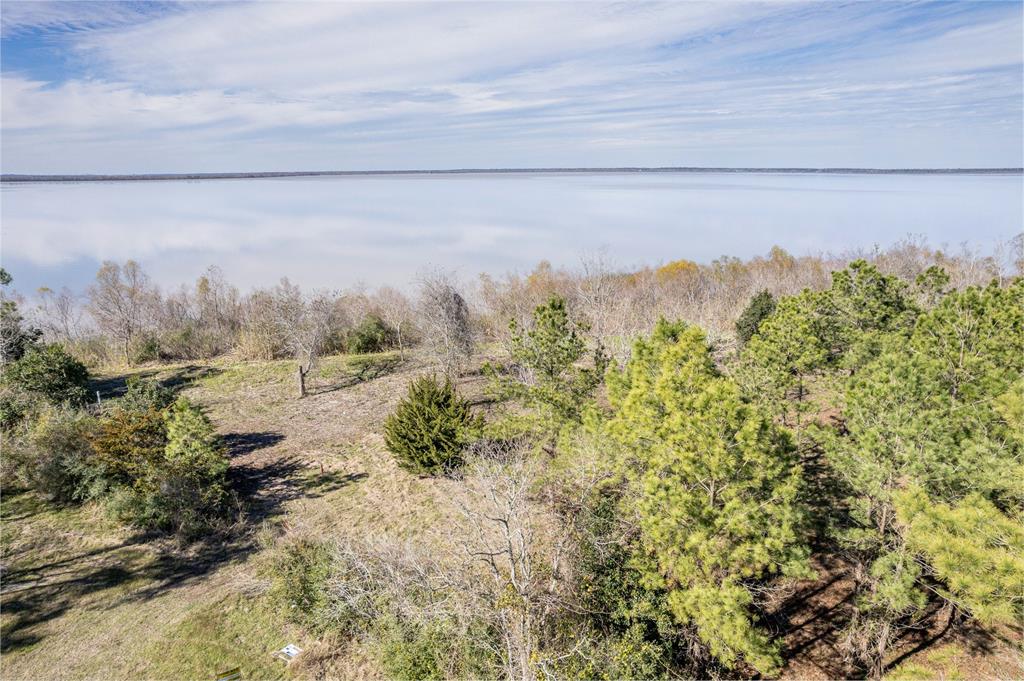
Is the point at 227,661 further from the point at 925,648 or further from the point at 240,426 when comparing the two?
the point at 925,648

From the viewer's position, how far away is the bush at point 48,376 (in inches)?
845

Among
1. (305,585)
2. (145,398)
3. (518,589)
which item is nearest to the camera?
(518,589)

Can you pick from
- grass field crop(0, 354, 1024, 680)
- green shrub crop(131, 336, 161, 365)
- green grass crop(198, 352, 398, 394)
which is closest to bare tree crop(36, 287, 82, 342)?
green shrub crop(131, 336, 161, 365)

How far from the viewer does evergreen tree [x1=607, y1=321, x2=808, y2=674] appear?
1018cm

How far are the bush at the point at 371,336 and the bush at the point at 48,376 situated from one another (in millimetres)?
13727

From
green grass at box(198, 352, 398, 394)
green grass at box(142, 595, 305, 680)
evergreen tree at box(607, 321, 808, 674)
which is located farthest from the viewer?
Answer: green grass at box(198, 352, 398, 394)

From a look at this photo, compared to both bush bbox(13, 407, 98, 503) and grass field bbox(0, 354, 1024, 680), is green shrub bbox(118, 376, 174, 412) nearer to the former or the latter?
bush bbox(13, 407, 98, 503)

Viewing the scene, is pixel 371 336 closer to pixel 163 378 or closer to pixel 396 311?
pixel 396 311

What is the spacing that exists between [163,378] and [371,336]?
36.3 ft

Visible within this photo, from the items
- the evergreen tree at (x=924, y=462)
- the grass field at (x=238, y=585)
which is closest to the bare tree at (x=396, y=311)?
the grass field at (x=238, y=585)

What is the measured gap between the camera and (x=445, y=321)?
26203 millimetres

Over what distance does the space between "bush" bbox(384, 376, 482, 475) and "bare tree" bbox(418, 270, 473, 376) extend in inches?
275

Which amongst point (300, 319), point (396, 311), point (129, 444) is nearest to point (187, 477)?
point (129, 444)

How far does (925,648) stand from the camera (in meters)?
13.1
